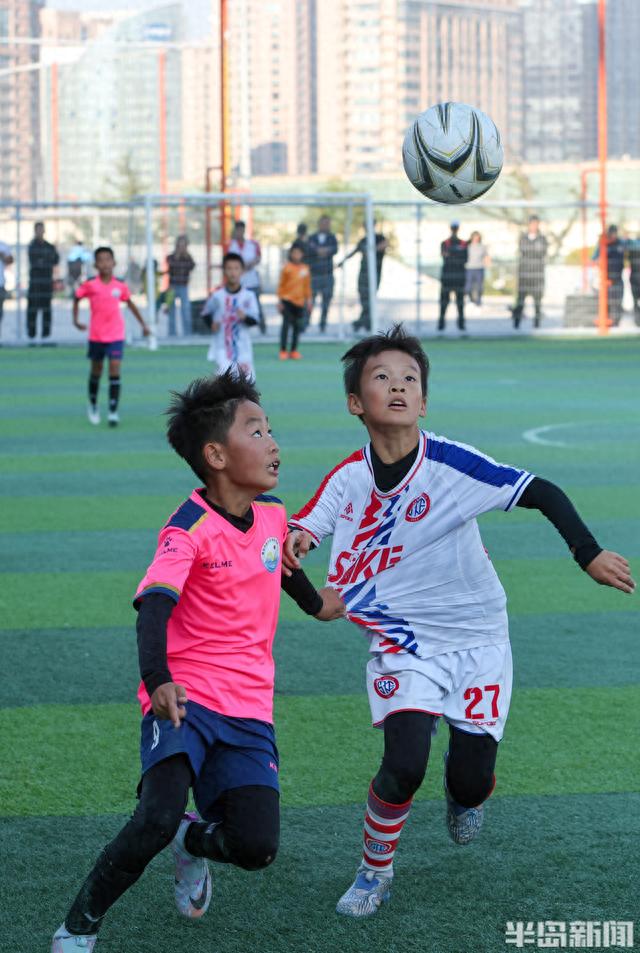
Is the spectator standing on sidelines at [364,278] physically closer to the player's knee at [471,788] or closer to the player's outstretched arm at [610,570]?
the player's knee at [471,788]

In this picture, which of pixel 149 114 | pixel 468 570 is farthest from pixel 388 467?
pixel 149 114

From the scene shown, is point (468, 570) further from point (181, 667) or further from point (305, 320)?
point (305, 320)

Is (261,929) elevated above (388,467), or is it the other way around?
(388,467)

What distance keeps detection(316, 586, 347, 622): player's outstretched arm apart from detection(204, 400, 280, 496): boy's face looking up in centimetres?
38

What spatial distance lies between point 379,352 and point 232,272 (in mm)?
11663

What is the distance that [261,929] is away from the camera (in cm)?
394

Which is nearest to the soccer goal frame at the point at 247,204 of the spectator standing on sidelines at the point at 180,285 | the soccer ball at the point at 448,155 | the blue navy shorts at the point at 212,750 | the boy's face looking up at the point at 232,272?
the spectator standing on sidelines at the point at 180,285

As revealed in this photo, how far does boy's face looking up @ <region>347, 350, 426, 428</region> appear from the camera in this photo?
169 inches

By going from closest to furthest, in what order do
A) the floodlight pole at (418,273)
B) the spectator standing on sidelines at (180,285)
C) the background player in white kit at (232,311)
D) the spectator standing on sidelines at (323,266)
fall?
1. the background player in white kit at (232,311)
2. the spectator standing on sidelines at (180,285)
3. the spectator standing on sidelines at (323,266)
4. the floodlight pole at (418,273)

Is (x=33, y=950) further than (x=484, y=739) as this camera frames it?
No

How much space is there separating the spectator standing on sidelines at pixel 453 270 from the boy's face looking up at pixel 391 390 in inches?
979

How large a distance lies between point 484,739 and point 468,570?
48 centimetres

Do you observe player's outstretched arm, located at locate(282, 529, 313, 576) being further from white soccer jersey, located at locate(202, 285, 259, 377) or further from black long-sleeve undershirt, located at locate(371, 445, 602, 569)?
white soccer jersey, located at locate(202, 285, 259, 377)

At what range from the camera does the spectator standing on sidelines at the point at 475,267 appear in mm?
29375
